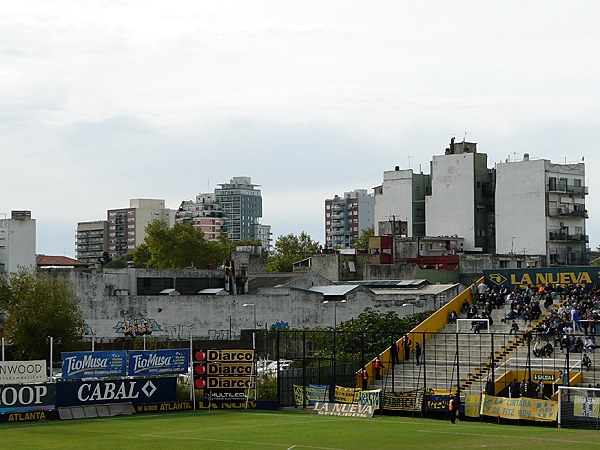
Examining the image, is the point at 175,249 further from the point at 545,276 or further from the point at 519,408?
the point at 519,408

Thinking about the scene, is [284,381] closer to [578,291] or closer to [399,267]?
[578,291]

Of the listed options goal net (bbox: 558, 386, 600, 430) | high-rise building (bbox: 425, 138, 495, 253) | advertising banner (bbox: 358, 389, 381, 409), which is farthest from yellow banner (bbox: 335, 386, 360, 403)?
high-rise building (bbox: 425, 138, 495, 253)

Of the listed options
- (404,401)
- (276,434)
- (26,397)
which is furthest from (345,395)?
(26,397)

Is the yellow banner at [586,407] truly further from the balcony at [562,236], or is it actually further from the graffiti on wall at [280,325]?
the balcony at [562,236]

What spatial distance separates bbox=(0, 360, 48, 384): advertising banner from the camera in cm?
5203

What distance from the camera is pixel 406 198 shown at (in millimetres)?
144250

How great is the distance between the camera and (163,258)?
14712 centimetres

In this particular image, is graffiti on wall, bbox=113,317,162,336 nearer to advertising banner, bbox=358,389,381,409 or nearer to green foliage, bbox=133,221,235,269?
advertising banner, bbox=358,389,381,409

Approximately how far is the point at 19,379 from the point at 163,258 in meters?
94.8

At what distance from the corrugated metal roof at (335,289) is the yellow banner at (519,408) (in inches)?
1822

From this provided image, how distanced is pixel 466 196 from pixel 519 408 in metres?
84.2

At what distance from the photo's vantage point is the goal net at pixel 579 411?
158 feet

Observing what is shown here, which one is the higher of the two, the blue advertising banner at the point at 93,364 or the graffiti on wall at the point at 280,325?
the graffiti on wall at the point at 280,325

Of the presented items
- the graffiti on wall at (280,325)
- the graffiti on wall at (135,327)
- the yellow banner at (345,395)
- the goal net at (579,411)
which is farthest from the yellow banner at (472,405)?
the graffiti on wall at (280,325)
